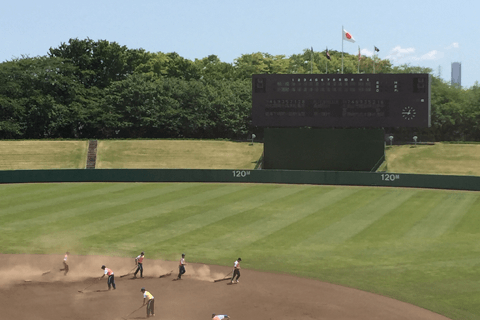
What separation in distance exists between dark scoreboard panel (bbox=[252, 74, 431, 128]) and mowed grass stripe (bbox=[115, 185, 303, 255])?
26.6 ft

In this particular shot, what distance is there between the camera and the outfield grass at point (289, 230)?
2266 cm

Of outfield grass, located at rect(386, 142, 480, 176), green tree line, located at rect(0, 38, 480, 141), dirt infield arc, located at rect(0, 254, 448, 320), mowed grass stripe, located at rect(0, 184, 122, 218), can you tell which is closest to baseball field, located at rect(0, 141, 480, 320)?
dirt infield arc, located at rect(0, 254, 448, 320)

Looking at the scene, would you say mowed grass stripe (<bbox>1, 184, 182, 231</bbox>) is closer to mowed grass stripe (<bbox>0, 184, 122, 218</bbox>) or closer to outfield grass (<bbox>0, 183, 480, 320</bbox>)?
outfield grass (<bbox>0, 183, 480, 320</bbox>)

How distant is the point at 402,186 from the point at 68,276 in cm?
3411

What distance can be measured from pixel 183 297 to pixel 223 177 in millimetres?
32660

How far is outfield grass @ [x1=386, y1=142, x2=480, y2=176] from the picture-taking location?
59406 millimetres

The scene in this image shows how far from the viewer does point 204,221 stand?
3366 centimetres

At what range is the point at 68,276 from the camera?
22172 millimetres

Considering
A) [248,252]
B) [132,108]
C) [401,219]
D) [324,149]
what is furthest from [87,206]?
[132,108]

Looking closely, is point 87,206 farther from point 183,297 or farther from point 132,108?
point 132,108

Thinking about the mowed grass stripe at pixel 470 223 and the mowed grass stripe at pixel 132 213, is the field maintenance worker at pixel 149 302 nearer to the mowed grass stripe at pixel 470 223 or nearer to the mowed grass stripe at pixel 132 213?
the mowed grass stripe at pixel 132 213

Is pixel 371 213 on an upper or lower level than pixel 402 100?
lower

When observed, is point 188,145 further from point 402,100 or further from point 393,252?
point 393,252

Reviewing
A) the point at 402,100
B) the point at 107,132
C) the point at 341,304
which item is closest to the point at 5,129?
the point at 107,132
